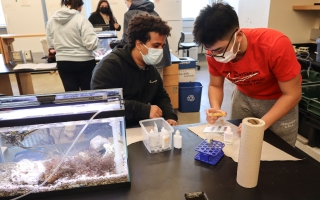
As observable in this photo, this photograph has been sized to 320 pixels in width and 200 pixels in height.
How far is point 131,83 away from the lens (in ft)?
5.09

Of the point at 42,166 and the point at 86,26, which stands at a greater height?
the point at 86,26

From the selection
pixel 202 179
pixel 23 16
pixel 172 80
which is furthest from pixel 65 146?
pixel 23 16

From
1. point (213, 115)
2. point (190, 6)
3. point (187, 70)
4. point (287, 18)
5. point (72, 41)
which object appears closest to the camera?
point (213, 115)

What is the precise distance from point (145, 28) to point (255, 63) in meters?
0.66

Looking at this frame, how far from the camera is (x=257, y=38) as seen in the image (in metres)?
1.24

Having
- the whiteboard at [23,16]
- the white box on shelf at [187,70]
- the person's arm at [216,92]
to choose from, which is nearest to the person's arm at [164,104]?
the person's arm at [216,92]

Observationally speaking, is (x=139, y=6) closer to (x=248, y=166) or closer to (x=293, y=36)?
(x=293, y=36)

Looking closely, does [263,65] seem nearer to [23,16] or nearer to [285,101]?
[285,101]

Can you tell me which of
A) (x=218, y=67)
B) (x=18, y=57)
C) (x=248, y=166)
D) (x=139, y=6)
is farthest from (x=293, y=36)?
(x=18, y=57)

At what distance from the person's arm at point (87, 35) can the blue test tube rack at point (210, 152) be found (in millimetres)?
1831

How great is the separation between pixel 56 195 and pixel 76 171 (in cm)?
10

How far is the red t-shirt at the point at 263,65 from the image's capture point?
3.78 feet

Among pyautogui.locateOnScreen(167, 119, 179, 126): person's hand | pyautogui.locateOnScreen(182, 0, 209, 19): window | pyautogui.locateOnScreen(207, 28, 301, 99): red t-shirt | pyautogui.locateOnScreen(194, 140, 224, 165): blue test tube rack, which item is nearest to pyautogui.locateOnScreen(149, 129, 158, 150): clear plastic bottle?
pyautogui.locateOnScreen(194, 140, 224, 165): blue test tube rack

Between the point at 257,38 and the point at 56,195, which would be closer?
the point at 56,195
